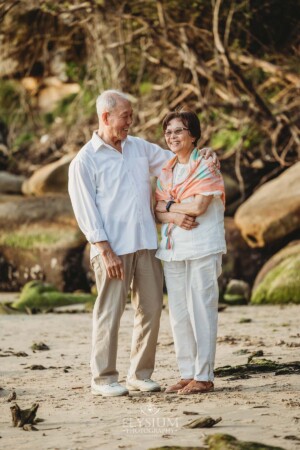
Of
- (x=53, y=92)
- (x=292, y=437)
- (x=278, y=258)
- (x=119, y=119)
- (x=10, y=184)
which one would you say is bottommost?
(x=292, y=437)

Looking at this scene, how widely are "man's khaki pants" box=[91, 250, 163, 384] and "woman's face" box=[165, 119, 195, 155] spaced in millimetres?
641

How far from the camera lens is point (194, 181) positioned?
565cm

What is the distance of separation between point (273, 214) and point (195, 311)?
8458 millimetres

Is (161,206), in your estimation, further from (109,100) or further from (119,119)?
(109,100)

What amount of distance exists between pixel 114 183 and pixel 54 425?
1542 millimetres

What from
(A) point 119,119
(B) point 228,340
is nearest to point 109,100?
(A) point 119,119

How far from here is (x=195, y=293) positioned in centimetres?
561

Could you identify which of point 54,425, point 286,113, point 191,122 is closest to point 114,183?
point 191,122

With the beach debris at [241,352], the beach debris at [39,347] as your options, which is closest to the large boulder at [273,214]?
the beach debris at [39,347]

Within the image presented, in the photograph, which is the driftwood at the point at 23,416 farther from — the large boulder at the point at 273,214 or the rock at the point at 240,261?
the rock at the point at 240,261

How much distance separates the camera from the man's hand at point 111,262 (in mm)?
5559

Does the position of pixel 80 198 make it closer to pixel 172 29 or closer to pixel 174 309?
pixel 174 309

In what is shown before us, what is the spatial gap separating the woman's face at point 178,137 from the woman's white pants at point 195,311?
2.19 feet

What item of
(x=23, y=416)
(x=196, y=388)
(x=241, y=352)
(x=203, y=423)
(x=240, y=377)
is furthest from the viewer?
(x=241, y=352)
